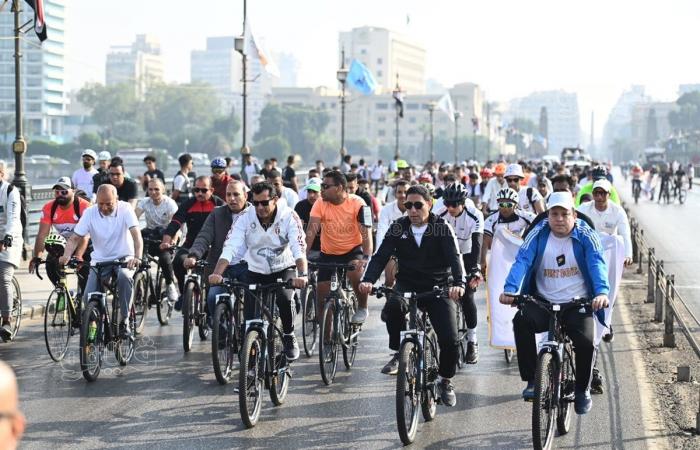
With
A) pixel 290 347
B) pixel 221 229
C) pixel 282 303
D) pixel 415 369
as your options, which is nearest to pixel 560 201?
pixel 415 369

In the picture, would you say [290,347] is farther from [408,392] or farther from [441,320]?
[408,392]

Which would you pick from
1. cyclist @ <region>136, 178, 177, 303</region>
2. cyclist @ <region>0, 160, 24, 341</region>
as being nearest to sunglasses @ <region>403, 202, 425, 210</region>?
cyclist @ <region>0, 160, 24, 341</region>

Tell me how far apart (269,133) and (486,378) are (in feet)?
534

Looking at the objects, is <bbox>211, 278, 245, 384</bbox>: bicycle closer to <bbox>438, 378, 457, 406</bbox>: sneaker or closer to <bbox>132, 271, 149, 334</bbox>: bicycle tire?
<bbox>438, 378, 457, 406</bbox>: sneaker

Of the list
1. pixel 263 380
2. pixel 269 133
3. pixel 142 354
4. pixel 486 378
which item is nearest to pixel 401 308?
pixel 263 380

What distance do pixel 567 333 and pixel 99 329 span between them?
422 cm

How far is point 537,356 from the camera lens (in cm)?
742

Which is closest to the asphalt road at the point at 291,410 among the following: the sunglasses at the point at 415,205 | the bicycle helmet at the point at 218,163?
the sunglasses at the point at 415,205

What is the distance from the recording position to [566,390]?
7.70 meters

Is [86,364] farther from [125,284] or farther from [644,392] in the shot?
[644,392]

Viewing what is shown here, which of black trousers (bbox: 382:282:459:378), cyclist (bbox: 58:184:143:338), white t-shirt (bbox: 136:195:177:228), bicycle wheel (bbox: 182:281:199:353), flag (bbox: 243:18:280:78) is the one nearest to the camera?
black trousers (bbox: 382:282:459:378)

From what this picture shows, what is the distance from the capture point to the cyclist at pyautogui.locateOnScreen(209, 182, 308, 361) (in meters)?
9.11

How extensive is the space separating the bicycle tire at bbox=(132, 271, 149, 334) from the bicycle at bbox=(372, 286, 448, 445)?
5.04 metres

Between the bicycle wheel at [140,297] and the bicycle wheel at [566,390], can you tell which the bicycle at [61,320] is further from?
the bicycle wheel at [566,390]
